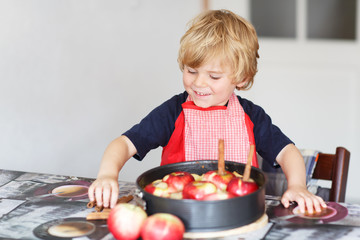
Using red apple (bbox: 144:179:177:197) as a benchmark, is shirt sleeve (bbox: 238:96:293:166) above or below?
above

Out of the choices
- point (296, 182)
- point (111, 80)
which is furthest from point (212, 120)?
point (111, 80)

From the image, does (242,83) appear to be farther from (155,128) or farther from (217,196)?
(217,196)

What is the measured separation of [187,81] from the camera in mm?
1476

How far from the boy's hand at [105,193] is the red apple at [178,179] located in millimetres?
140

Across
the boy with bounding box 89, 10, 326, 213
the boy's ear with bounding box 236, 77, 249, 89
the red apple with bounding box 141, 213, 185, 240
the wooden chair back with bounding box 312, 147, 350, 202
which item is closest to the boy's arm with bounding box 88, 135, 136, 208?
the boy with bounding box 89, 10, 326, 213

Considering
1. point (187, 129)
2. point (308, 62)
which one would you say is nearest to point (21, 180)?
point (187, 129)

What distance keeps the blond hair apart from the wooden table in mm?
411

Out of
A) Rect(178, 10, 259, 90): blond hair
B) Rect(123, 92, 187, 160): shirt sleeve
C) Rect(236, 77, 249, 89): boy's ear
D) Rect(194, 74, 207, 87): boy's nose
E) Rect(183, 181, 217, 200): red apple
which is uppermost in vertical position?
Rect(178, 10, 259, 90): blond hair

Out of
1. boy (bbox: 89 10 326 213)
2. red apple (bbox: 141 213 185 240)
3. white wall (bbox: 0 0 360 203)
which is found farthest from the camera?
white wall (bbox: 0 0 360 203)

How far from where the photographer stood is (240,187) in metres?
1.10

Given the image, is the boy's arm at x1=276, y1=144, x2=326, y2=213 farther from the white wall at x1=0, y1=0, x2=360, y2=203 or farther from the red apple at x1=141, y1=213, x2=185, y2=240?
the white wall at x1=0, y1=0, x2=360, y2=203

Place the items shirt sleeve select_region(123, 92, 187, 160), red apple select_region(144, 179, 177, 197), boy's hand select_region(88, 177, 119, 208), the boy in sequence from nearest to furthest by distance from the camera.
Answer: red apple select_region(144, 179, 177, 197), boy's hand select_region(88, 177, 119, 208), the boy, shirt sleeve select_region(123, 92, 187, 160)

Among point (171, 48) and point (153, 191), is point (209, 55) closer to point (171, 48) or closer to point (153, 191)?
point (153, 191)

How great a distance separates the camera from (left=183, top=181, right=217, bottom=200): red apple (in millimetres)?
1079
